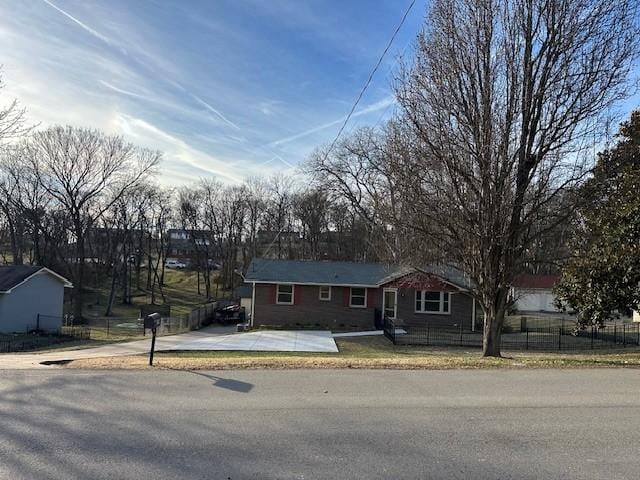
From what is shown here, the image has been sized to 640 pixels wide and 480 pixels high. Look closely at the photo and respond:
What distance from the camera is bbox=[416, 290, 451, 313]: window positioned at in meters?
31.6

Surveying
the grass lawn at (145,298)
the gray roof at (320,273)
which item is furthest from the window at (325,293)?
the grass lawn at (145,298)

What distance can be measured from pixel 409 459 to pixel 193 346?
16419 mm

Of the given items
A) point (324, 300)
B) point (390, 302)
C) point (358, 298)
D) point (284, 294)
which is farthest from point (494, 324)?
point (284, 294)

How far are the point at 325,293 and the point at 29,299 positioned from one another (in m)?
19.4

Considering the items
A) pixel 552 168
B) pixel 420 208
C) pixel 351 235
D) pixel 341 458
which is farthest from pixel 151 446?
pixel 351 235

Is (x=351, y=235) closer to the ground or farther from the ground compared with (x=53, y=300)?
farther from the ground

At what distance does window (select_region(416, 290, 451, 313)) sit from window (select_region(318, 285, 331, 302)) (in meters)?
5.30

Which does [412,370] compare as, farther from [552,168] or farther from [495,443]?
[552,168]

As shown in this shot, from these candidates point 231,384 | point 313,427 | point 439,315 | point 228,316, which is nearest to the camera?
point 313,427

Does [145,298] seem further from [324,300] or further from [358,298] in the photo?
[358,298]

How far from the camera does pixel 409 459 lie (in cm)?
521

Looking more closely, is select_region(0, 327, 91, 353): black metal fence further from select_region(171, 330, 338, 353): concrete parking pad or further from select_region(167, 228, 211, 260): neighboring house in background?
select_region(167, 228, 211, 260): neighboring house in background

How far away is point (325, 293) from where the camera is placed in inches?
1302

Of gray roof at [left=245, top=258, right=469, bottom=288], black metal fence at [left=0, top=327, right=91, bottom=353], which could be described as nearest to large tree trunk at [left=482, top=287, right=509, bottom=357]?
gray roof at [left=245, top=258, right=469, bottom=288]
